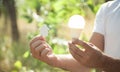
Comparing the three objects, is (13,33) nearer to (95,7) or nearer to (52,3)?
(52,3)

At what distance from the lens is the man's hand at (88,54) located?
1.87 metres

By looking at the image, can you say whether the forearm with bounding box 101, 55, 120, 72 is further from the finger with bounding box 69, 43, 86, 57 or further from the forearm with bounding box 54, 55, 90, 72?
the forearm with bounding box 54, 55, 90, 72

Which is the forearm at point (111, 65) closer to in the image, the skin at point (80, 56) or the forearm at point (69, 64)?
the skin at point (80, 56)

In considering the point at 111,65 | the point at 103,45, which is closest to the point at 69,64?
the point at 103,45

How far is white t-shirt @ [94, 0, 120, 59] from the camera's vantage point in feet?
7.14

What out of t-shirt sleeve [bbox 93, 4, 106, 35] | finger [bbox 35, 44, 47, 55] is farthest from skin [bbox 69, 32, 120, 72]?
t-shirt sleeve [bbox 93, 4, 106, 35]

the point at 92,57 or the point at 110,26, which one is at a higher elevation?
the point at 110,26

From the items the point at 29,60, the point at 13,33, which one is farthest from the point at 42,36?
the point at 13,33

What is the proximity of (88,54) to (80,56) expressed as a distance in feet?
0.15

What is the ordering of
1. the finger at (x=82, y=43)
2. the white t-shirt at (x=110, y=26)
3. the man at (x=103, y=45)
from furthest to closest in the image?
1. the white t-shirt at (x=110, y=26)
2. the man at (x=103, y=45)
3. the finger at (x=82, y=43)

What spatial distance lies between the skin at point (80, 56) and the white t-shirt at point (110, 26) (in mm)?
42

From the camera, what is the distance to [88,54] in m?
1.88

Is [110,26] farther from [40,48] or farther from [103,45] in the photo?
[40,48]

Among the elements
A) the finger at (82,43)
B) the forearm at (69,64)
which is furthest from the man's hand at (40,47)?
the finger at (82,43)
